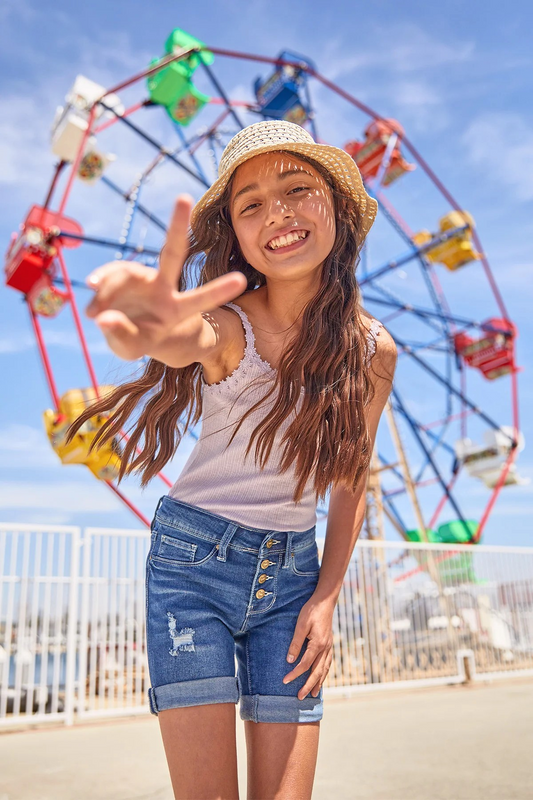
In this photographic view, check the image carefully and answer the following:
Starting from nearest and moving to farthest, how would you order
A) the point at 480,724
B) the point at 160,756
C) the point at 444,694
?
the point at 160,756
the point at 480,724
the point at 444,694

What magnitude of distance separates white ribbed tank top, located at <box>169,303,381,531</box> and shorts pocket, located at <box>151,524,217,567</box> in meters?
0.06

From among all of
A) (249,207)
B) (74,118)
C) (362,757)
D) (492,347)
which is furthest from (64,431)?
(492,347)

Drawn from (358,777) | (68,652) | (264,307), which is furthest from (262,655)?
(68,652)

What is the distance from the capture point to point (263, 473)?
1.31 meters

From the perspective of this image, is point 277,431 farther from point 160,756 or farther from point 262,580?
point 160,756

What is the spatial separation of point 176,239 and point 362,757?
2639 millimetres

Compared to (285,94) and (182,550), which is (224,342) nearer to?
(182,550)

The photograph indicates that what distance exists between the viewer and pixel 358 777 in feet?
7.98

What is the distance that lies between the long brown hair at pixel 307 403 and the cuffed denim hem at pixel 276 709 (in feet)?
1.24

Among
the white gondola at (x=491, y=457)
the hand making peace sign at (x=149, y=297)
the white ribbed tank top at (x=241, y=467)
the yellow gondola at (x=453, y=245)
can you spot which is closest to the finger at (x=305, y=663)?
the white ribbed tank top at (x=241, y=467)

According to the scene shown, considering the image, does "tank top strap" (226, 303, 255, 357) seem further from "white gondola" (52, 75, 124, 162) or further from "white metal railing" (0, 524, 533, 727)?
"white gondola" (52, 75, 124, 162)

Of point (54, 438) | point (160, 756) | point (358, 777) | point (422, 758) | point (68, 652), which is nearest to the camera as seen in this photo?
point (358, 777)

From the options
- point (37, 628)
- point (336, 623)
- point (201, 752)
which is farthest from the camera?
point (336, 623)

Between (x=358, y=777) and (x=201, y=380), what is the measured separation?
73.2 inches
